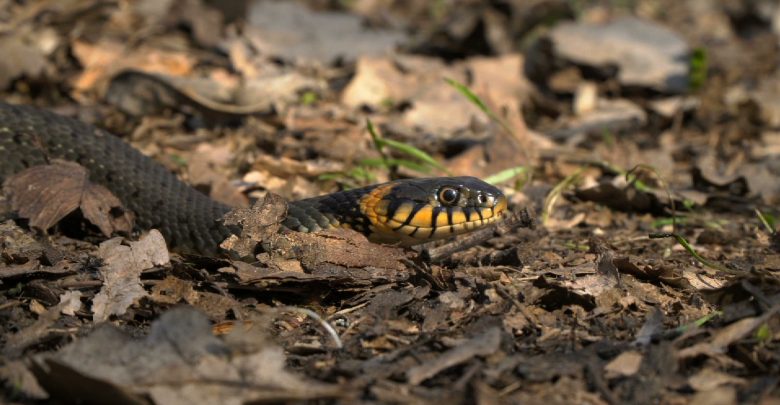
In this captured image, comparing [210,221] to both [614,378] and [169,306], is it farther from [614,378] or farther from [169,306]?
[614,378]

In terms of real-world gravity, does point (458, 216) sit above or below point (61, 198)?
below

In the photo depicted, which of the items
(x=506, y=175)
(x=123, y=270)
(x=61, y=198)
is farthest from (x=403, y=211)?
(x=61, y=198)

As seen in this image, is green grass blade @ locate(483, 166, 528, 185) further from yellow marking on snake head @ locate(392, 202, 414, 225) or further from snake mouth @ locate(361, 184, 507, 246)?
yellow marking on snake head @ locate(392, 202, 414, 225)

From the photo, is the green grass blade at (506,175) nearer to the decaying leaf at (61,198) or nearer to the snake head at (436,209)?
the snake head at (436,209)

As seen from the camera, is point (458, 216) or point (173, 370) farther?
point (458, 216)

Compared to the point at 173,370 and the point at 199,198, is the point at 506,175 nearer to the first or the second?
the point at 199,198

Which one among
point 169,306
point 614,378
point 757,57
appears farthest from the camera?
point 757,57

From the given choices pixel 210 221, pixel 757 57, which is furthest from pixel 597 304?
pixel 757 57

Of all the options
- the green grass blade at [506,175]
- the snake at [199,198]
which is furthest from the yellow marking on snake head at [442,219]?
the green grass blade at [506,175]
